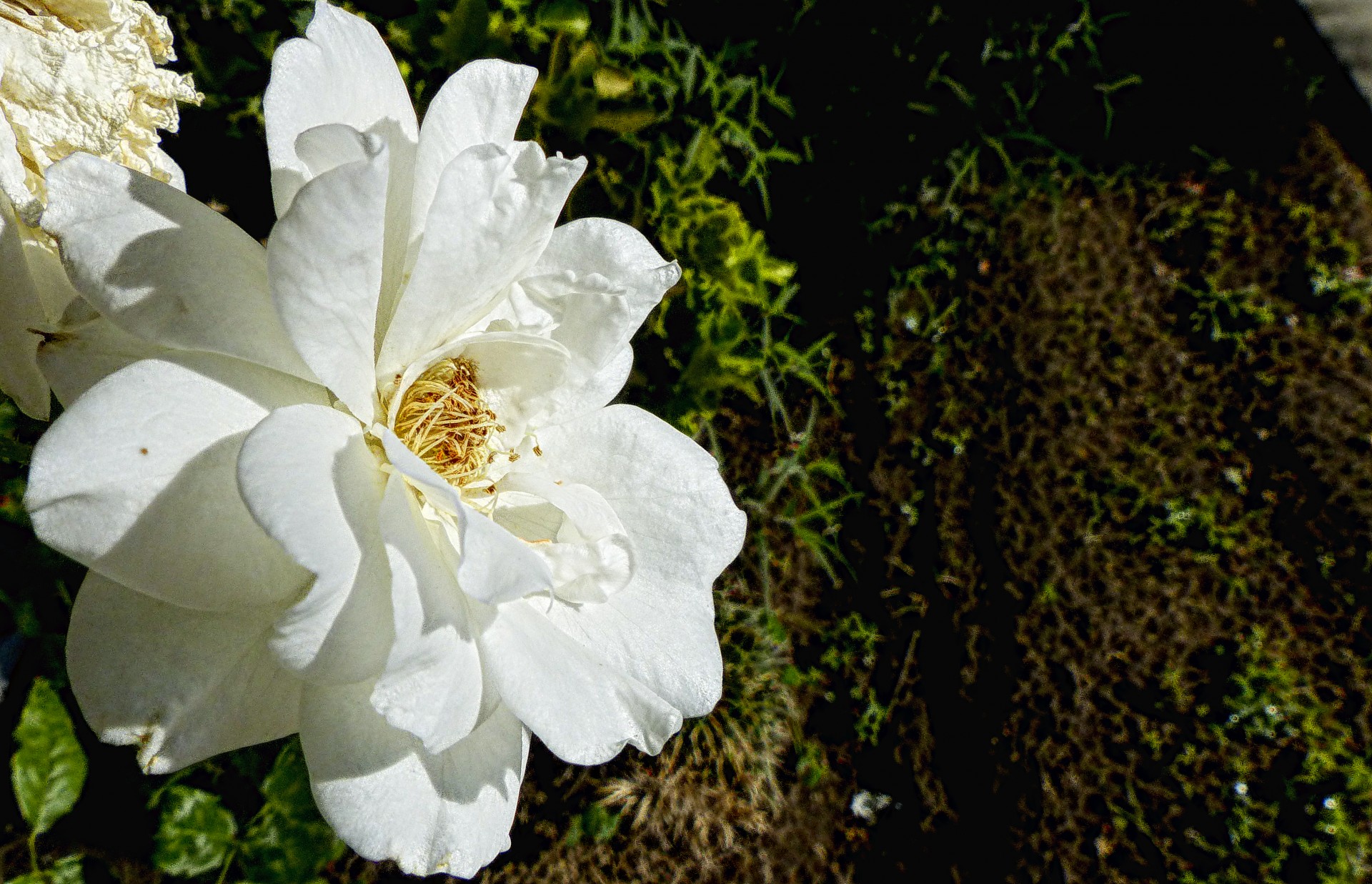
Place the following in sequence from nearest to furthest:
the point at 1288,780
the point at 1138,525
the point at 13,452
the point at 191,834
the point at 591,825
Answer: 1. the point at 13,452
2. the point at 191,834
3. the point at 591,825
4. the point at 1288,780
5. the point at 1138,525

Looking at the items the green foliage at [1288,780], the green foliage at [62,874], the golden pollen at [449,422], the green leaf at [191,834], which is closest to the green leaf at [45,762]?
the green foliage at [62,874]

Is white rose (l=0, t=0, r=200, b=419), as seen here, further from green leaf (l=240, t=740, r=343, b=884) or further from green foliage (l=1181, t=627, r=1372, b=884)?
green foliage (l=1181, t=627, r=1372, b=884)

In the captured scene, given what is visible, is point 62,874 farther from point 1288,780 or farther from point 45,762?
point 1288,780

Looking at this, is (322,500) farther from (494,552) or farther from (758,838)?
(758,838)

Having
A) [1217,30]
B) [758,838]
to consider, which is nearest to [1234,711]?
[758,838]

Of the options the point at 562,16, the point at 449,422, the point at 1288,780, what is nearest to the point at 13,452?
the point at 449,422

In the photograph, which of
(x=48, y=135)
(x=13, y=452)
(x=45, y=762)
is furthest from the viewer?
(x=45, y=762)
